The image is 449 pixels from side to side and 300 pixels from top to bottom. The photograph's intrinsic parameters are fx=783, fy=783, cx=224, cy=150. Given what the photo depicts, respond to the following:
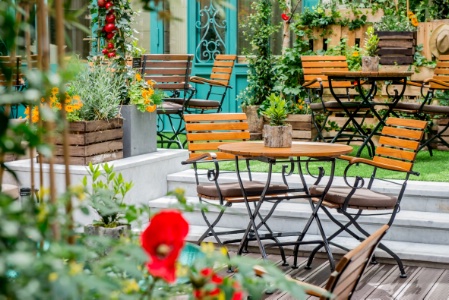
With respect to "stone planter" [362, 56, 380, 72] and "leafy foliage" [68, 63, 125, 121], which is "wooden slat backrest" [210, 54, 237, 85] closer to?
"stone planter" [362, 56, 380, 72]

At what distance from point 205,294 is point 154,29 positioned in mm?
9558

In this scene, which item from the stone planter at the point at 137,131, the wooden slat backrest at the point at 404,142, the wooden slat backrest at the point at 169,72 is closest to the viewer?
the wooden slat backrest at the point at 404,142

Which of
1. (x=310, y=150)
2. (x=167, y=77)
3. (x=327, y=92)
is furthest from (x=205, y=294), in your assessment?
A: (x=327, y=92)

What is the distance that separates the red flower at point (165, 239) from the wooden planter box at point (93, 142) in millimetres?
4802

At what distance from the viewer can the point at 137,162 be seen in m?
6.24

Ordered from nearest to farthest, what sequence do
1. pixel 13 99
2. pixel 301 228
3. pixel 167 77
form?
pixel 13 99 → pixel 301 228 → pixel 167 77

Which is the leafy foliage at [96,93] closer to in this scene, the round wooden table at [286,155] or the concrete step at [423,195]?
the round wooden table at [286,155]

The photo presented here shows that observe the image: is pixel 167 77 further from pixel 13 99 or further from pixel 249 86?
pixel 13 99

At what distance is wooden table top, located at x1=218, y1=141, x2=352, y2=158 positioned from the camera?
4.75 m

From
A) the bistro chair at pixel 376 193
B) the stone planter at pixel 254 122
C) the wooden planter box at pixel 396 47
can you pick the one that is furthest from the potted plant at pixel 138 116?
the wooden planter box at pixel 396 47

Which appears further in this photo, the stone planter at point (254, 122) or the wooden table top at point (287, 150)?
the stone planter at point (254, 122)

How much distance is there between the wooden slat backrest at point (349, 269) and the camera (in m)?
1.90

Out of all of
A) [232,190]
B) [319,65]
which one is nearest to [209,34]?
[319,65]

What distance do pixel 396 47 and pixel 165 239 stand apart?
755 centimetres
